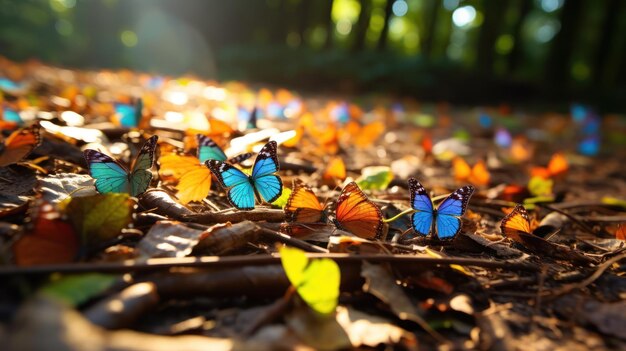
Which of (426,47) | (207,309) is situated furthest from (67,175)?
(426,47)

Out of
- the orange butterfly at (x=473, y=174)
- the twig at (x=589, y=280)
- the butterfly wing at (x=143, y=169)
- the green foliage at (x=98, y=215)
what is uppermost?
the butterfly wing at (x=143, y=169)

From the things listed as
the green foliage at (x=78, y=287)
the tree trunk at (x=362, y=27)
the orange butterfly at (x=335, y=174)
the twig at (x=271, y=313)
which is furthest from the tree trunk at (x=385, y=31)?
the green foliage at (x=78, y=287)

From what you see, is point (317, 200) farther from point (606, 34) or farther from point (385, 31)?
point (385, 31)

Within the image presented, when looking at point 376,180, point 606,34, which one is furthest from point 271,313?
point 606,34

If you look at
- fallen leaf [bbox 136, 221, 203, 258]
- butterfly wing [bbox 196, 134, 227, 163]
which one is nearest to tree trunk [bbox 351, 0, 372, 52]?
butterfly wing [bbox 196, 134, 227, 163]

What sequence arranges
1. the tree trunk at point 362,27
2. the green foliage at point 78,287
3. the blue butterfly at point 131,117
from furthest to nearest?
1. the tree trunk at point 362,27
2. the blue butterfly at point 131,117
3. the green foliage at point 78,287

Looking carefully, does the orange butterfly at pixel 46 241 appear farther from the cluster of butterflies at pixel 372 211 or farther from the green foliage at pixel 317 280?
the cluster of butterflies at pixel 372 211
